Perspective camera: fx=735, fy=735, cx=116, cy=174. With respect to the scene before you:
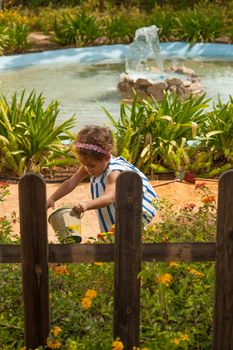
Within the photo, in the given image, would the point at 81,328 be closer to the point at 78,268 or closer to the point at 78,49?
the point at 78,268

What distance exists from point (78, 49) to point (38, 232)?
15.3 meters

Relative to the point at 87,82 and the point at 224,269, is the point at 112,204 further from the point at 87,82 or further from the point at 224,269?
the point at 87,82

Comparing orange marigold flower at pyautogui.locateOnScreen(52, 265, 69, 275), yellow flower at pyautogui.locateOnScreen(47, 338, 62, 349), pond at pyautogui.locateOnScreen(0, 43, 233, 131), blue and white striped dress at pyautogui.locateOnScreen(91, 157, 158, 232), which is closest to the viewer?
yellow flower at pyautogui.locateOnScreen(47, 338, 62, 349)

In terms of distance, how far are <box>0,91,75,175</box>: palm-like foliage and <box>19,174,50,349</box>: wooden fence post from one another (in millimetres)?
4417

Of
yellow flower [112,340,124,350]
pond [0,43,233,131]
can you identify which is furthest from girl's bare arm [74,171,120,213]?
pond [0,43,233,131]

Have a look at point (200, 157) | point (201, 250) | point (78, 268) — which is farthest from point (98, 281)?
point (200, 157)

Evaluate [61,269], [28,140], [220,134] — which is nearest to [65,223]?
[61,269]

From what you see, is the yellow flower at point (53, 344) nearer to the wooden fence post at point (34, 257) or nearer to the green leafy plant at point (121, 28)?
the wooden fence post at point (34, 257)

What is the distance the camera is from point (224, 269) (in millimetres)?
3205

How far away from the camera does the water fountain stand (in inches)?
515

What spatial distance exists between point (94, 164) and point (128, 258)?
5.11ft

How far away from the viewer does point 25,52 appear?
18.0m

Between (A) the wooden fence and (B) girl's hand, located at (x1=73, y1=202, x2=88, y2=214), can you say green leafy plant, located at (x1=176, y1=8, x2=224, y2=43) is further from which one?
(A) the wooden fence

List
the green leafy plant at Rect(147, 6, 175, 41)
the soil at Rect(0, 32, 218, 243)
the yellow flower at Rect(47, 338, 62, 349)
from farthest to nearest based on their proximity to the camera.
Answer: the green leafy plant at Rect(147, 6, 175, 41), the soil at Rect(0, 32, 218, 243), the yellow flower at Rect(47, 338, 62, 349)
